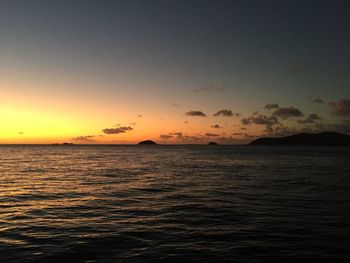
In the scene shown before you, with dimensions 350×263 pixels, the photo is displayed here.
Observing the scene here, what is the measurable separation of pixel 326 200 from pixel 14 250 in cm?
2697

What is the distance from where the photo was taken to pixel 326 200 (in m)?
32.3

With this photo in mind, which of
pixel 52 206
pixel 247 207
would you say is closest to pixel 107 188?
pixel 52 206

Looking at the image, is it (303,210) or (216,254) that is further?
(303,210)

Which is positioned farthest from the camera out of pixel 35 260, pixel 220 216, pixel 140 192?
pixel 140 192

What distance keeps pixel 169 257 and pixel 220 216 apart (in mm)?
9845

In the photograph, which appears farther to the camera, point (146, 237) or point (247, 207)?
point (247, 207)

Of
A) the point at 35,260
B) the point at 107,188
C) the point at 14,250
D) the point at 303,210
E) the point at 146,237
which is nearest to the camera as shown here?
the point at 35,260

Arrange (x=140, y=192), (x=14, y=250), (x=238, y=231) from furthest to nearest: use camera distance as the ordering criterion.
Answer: (x=140, y=192) < (x=238, y=231) < (x=14, y=250)

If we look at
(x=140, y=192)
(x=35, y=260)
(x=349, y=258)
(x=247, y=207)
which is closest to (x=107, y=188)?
(x=140, y=192)

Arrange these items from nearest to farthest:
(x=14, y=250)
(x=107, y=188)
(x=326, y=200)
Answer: (x=14, y=250) → (x=326, y=200) → (x=107, y=188)

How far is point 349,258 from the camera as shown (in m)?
16.0

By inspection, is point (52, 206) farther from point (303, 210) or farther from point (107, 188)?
point (303, 210)

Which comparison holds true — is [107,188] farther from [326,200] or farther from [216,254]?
[216,254]

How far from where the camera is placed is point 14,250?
55.5ft
